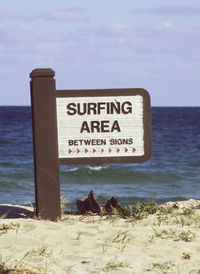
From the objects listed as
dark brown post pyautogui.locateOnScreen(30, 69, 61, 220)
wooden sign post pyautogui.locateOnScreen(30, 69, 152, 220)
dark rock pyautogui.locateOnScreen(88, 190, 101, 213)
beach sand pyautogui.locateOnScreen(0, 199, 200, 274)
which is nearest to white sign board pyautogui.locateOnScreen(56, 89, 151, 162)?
wooden sign post pyautogui.locateOnScreen(30, 69, 152, 220)

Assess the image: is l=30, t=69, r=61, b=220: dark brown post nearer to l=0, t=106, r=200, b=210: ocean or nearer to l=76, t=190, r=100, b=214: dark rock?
l=76, t=190, r=100, b=214: dark rock

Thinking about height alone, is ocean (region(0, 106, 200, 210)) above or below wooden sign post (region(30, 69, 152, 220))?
below

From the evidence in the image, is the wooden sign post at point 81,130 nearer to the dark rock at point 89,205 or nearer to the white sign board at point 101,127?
the white sign board at point 101,127

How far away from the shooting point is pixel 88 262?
438cm

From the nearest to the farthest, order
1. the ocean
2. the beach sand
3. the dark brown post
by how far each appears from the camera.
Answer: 1. the beach sand
2. the dark brown post
3. the ocean

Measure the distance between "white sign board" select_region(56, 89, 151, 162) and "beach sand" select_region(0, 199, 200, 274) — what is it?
0.86 metres

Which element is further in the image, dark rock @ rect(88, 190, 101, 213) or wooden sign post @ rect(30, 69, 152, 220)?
dark rock @ rect(88, 190, 101, 213)

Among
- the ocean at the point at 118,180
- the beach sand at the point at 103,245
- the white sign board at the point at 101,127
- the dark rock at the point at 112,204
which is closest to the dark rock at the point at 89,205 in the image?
the dark rock at the point at 112,204

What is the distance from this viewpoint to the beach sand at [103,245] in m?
4.30

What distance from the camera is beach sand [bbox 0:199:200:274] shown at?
4.30 metres

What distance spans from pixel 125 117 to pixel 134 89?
1.21 feet

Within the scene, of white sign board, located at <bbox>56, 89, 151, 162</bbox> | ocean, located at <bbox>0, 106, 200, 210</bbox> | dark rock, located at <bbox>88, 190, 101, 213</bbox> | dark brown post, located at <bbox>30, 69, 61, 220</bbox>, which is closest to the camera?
dark brown post, located at <bbox>30, 69, 61, 220</bbox>

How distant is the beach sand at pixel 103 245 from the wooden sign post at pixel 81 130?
60 centimetres

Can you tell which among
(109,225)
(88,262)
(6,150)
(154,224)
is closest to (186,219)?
(154,224)
